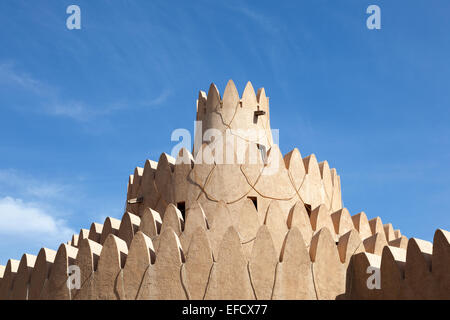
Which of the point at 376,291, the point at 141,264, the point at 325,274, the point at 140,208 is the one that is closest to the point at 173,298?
the point at 141,264

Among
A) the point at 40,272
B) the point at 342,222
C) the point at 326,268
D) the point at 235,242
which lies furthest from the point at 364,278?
the point at 40,272

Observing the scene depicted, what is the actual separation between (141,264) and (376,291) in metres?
4.50

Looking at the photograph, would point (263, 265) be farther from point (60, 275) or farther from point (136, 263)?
point (60, 275)

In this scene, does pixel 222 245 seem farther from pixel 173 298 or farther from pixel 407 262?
pixel 407 262

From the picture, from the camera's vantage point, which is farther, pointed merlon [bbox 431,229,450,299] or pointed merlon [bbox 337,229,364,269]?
pointed merlon [bbox 337,229,364,269]

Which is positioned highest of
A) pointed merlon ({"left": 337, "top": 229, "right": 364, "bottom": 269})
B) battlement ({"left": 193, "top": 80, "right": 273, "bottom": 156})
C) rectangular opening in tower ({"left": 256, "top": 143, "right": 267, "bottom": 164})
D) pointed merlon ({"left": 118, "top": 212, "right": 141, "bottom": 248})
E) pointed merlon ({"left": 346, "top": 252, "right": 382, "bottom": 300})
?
battlement ({"left": 193, "top": 80, "right": 273, "bottom": 156})

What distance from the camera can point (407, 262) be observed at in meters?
10.3

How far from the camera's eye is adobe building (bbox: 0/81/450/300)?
35.7ft

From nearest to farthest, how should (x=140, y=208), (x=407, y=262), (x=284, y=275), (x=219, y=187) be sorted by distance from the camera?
(x=407, y=262)
(x=284, y=275)
(x=219, y=187)
(x=140, y=208)

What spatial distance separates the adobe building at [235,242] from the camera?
10.9m

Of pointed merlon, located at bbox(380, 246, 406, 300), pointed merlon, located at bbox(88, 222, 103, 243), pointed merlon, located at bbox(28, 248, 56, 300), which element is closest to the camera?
pointed merlon, located at bbox(380, 246, 406, 300)

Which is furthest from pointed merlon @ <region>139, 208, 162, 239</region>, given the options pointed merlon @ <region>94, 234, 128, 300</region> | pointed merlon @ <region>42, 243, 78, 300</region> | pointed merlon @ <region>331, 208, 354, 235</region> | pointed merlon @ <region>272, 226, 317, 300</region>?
pointed merlon @ <region>331, 208, 354, 235</region>

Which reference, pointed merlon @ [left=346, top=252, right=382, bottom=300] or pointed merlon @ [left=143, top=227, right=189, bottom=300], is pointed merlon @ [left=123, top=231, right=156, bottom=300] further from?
pointed merlon @ [left=346, top=252, right=382, bottom=300]

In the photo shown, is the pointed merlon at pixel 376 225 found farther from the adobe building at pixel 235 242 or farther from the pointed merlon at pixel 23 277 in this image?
the pointed merlon at pixel 23 277
